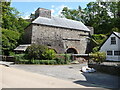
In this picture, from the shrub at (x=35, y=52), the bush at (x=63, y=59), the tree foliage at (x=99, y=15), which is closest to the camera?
the shrub at (x=35, y=52)

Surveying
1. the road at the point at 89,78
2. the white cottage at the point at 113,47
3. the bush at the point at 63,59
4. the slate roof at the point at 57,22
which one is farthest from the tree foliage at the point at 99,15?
the road at the point at 89,78

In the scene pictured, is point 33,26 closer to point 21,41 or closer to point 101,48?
point 21,41

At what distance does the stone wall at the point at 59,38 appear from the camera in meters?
25.6

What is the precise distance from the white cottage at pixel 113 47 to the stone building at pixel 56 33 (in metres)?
8.10

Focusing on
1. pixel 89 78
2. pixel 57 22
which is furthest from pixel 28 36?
pixel 89 78

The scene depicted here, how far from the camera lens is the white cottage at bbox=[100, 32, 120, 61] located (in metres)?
21.5

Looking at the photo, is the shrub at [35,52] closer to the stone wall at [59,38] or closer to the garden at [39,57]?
the garden at [39,57]

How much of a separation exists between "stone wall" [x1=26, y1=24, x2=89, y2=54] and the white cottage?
7.93 m

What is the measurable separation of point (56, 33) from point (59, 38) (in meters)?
1.23

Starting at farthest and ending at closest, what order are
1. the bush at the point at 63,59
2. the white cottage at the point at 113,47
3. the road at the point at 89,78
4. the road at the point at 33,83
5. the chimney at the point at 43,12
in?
the chimney at the point at 43,12 → the white cottage at the point at 113,47 → the bush at the point at 63,59 → the road at the point at 89,78 → the road at the point at 33,83

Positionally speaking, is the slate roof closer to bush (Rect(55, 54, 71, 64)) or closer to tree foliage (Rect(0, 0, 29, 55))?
tree foliage (Rect(0, 0, 29, 55))

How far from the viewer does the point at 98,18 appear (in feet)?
137

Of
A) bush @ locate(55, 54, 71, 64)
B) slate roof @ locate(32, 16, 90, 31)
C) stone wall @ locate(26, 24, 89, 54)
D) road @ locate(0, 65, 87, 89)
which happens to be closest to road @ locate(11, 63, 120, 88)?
road @ locate(0, 65, 87, 89)

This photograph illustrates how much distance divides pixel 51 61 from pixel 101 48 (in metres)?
10.2
